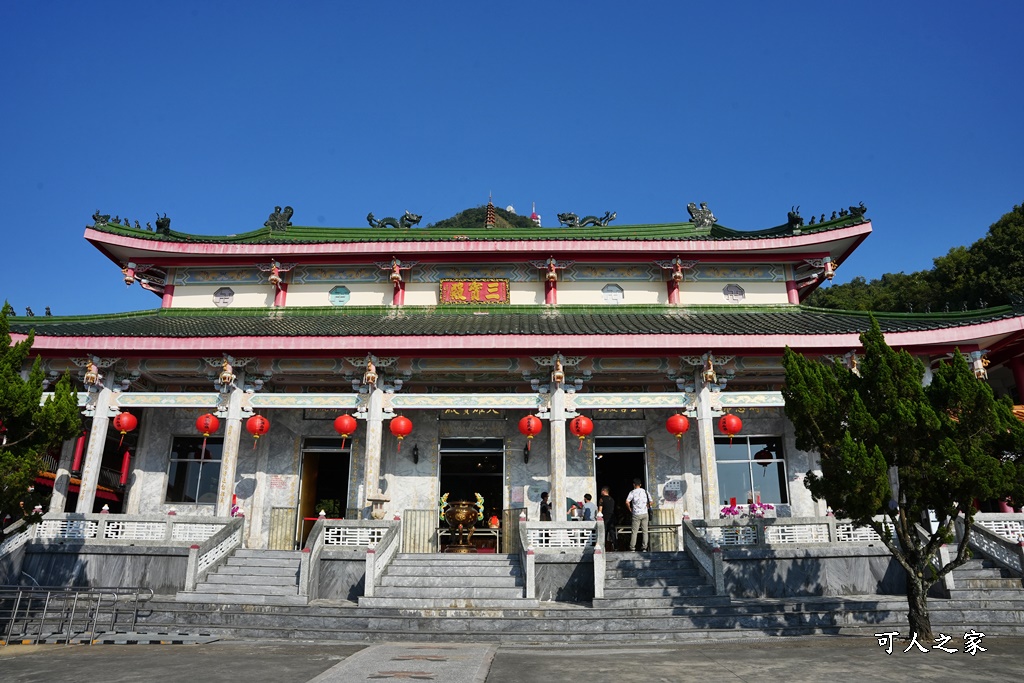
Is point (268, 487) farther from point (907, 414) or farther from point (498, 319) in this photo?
point (907, 414)

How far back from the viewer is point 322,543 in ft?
41.9

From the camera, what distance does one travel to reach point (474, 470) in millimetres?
17000

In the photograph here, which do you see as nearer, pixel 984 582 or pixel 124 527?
pixel 984 582

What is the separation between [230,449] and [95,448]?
10.2 ft

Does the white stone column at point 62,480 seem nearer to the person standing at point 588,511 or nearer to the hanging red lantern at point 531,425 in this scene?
the hanging red lantern at point 531,425

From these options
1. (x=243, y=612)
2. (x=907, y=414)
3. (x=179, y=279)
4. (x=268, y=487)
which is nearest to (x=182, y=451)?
(x=268, y=487)

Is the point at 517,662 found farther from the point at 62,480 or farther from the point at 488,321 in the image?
the point at 62,480

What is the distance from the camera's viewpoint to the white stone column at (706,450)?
46.5 ft

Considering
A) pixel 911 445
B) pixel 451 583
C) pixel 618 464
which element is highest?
pixel 618 464

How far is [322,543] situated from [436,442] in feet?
15.5

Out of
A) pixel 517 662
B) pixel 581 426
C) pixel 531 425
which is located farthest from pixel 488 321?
pixel 517 662

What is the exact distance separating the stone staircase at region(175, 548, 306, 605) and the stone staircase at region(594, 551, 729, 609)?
17.8 ft

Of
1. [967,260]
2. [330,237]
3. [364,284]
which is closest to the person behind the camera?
[364,284]

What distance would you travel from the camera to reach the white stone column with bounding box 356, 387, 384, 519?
47.6 ft
